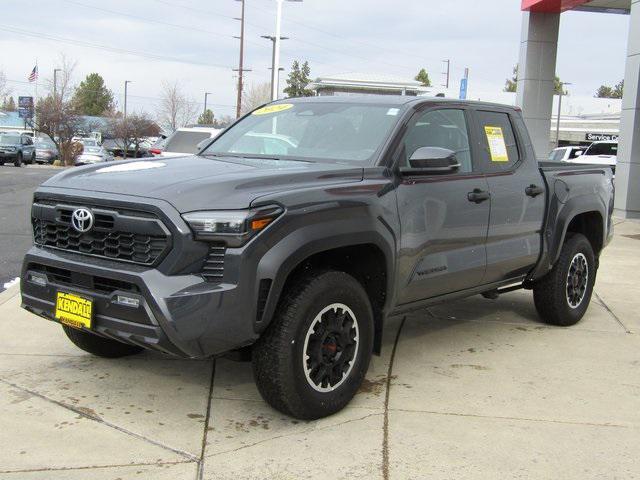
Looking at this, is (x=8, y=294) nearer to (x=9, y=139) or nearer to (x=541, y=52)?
(x=541, y=52)

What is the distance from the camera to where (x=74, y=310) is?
13.2 feet

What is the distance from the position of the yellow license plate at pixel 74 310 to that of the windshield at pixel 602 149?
22.7 metres

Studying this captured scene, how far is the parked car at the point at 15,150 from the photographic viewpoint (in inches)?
1412

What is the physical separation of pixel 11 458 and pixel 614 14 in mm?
20933

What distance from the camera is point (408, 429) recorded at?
4.16 meters

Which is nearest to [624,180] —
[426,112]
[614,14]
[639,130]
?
[639,130]

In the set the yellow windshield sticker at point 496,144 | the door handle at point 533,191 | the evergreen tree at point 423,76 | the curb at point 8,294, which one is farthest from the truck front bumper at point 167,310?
the evergreen tree at point 423,76

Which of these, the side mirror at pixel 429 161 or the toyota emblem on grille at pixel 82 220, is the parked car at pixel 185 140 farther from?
the toyota emblem on grille at pixel 82 220

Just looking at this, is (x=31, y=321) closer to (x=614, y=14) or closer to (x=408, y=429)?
(x=408, y=429)

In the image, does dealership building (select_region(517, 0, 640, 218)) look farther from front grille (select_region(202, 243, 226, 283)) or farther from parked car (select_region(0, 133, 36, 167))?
parked car (select_region(0, 133, 36, 167))

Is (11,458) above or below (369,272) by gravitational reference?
below

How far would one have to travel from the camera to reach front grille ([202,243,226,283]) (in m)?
3.69

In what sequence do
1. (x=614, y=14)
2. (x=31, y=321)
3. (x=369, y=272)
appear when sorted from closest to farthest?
1. (x=369, y=272)
2. (x=31, y=321)
3. (x=614, y=14)

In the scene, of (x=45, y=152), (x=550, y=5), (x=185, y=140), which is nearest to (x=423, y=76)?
(x=45, y=152)
